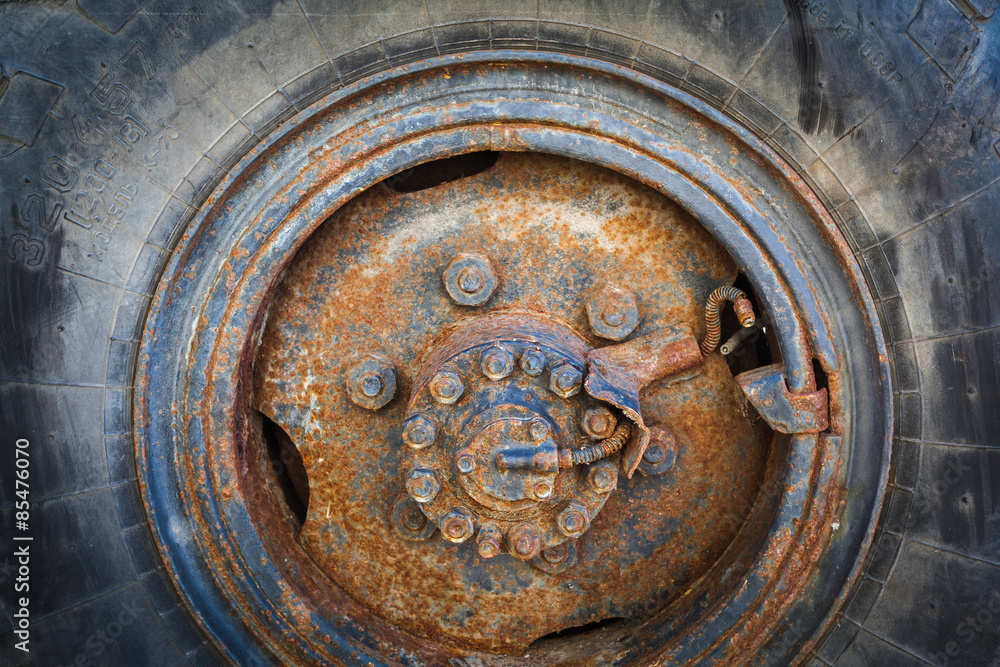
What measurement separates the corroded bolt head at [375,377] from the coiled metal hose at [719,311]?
0.99 meters

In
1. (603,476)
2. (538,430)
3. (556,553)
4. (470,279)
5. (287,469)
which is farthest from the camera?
(287,469)

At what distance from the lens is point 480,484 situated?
174 centimetres

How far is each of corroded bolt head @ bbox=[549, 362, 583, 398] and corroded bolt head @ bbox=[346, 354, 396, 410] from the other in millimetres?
539

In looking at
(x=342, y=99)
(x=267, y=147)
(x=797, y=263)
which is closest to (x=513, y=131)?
(x=342, y=99)

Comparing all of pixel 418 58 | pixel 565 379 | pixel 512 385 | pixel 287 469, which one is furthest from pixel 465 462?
pixel 418 58

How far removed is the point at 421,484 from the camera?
1.78 metres

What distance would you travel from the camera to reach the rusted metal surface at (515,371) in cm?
190

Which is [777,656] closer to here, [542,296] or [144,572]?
[542,296]

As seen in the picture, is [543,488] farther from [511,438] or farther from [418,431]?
[418,431]

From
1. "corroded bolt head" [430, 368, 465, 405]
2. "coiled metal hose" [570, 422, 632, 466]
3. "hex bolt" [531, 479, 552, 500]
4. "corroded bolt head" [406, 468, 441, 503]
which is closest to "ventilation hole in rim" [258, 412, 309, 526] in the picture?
"corroded bolt head" [406, 468, 441, 503]

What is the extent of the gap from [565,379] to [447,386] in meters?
0.34

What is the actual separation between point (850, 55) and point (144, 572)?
99.7 inches

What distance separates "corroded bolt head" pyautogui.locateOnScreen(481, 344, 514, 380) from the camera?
5.74ft

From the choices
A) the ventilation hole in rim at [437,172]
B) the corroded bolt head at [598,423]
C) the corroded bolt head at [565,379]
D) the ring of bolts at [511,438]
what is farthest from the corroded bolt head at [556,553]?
the ventilation hole in rim at [437,172]
